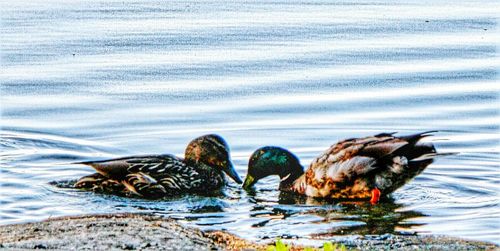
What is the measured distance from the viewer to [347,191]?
1253 centimetres

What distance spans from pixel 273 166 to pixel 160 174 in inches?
43.8

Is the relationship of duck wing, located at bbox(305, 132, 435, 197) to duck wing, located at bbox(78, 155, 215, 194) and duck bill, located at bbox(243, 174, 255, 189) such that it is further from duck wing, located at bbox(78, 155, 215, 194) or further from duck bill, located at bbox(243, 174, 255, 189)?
duck wing, located at bbox(78, 155, 215, 194)

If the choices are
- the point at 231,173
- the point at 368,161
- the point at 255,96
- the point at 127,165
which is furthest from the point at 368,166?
the point at 255,96

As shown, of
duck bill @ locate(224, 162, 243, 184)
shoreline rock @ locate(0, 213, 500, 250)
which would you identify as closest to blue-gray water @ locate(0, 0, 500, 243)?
duck bill @ locate(224, 162, 243, 184)

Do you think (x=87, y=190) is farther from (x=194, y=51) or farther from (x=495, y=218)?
(x=194, y=51)

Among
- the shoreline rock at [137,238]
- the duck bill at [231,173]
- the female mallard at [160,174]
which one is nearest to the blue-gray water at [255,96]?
the duck bill at [231,173]

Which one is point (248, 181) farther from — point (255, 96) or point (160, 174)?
point (255, 96)

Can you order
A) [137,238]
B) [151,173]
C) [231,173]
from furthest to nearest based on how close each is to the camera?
[231,173], [151,173], [137,238]

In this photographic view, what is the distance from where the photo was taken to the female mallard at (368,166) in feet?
40.2

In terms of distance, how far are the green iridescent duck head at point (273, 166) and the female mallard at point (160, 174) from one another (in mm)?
261

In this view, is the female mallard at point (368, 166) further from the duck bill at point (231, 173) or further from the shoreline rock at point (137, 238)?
the shoreline rock at point (137, 238)

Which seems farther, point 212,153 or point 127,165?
point 212,153

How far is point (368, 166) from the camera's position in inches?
488

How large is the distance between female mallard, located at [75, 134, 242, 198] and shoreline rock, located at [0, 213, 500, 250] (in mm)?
2089
